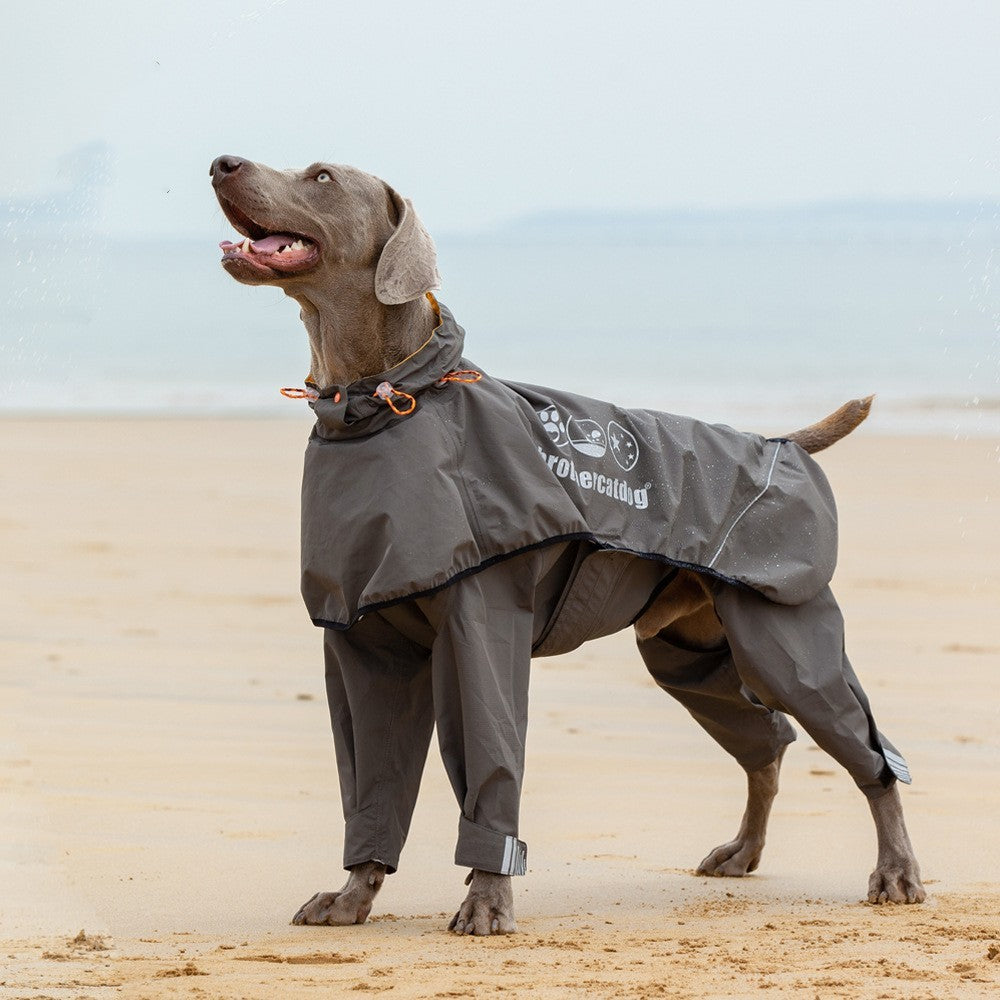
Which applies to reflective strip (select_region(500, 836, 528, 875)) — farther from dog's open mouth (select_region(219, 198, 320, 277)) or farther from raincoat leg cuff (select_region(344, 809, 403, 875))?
dog's open mouth (select_region(219, 198, 320, 277))

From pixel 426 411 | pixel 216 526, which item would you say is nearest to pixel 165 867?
pixel 426 411

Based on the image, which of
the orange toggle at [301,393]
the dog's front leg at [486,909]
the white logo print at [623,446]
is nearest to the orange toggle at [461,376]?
the orange toggle at [301,393]

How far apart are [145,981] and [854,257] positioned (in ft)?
96.8

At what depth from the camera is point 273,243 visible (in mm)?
3576

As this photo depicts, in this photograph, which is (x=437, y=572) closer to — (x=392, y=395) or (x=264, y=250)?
(x=392, y=395)

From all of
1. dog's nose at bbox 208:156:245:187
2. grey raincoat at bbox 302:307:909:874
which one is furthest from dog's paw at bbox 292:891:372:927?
dog's nose at bbox 208:156:245:187

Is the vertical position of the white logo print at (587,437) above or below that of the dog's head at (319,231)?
below

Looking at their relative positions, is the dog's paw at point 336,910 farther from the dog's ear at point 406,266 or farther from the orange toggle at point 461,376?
the dog's ear at point 406,266

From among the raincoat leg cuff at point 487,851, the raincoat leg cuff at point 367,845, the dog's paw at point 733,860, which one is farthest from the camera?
the dog's paw at point 733,860

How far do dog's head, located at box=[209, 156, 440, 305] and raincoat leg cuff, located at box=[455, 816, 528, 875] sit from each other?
1.20m

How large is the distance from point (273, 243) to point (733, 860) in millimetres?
2101

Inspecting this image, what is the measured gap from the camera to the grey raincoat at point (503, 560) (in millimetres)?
3451

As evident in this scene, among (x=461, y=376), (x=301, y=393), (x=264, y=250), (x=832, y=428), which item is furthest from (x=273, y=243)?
(x=832, y=428)

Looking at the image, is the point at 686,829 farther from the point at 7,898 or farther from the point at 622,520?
the point at 7,898
